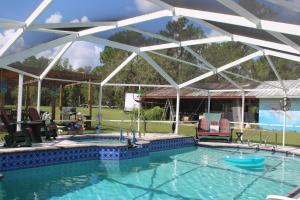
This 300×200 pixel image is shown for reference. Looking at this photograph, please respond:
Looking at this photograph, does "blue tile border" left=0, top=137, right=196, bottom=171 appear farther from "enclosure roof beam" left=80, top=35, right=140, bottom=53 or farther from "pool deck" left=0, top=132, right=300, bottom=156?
"enclosure roof beam" left=80, top=35, right=140, bottom=53

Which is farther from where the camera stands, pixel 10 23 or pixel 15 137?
pixel 15 137

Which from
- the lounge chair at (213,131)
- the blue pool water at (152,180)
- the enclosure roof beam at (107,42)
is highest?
the enclosure roof beam at (107,42)

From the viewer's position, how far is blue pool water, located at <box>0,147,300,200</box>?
288 inches

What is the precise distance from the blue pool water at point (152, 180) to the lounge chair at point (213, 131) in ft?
11.7

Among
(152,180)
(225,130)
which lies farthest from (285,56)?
(225,130)

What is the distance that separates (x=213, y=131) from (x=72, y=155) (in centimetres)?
764

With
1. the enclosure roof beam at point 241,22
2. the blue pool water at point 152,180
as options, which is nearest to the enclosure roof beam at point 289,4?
the enclosure roof beam at point 241,22

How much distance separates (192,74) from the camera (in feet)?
51.8

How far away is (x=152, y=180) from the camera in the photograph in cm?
877

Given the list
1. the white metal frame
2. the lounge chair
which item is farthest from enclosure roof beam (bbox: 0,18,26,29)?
the lounge chair

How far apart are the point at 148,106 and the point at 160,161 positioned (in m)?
21.8

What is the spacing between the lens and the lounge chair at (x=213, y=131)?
52.2ft

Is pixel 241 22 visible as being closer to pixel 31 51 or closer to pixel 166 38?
pixel 166 38

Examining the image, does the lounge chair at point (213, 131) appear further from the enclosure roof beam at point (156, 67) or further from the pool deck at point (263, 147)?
the enclosure roof beam at point (156, 67)
